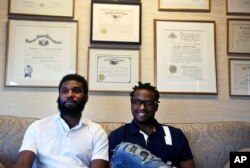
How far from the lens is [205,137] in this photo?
2131 mm

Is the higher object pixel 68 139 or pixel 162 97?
pixel 162 97

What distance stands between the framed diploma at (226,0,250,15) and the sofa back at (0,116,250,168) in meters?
0.99

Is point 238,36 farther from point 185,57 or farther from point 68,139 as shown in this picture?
point 68,139

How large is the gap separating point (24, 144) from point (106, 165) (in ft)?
1.66

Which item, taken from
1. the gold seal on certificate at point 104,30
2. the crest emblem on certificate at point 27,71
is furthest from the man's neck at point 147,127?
the crest emblem on certificate at point 27,71

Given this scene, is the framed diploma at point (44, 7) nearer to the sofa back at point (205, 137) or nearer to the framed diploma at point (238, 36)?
the sofa back at point (205, 137)

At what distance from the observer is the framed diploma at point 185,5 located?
8.32 ft

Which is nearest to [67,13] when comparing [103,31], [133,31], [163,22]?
[103,31]

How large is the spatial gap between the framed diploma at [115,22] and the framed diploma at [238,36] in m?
0.78

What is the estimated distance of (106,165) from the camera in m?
1.83

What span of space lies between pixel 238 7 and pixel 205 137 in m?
1.20

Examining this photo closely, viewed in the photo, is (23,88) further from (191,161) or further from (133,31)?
(191,161)

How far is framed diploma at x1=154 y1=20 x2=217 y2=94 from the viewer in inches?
96.9

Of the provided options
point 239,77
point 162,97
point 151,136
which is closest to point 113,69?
point 162,97
